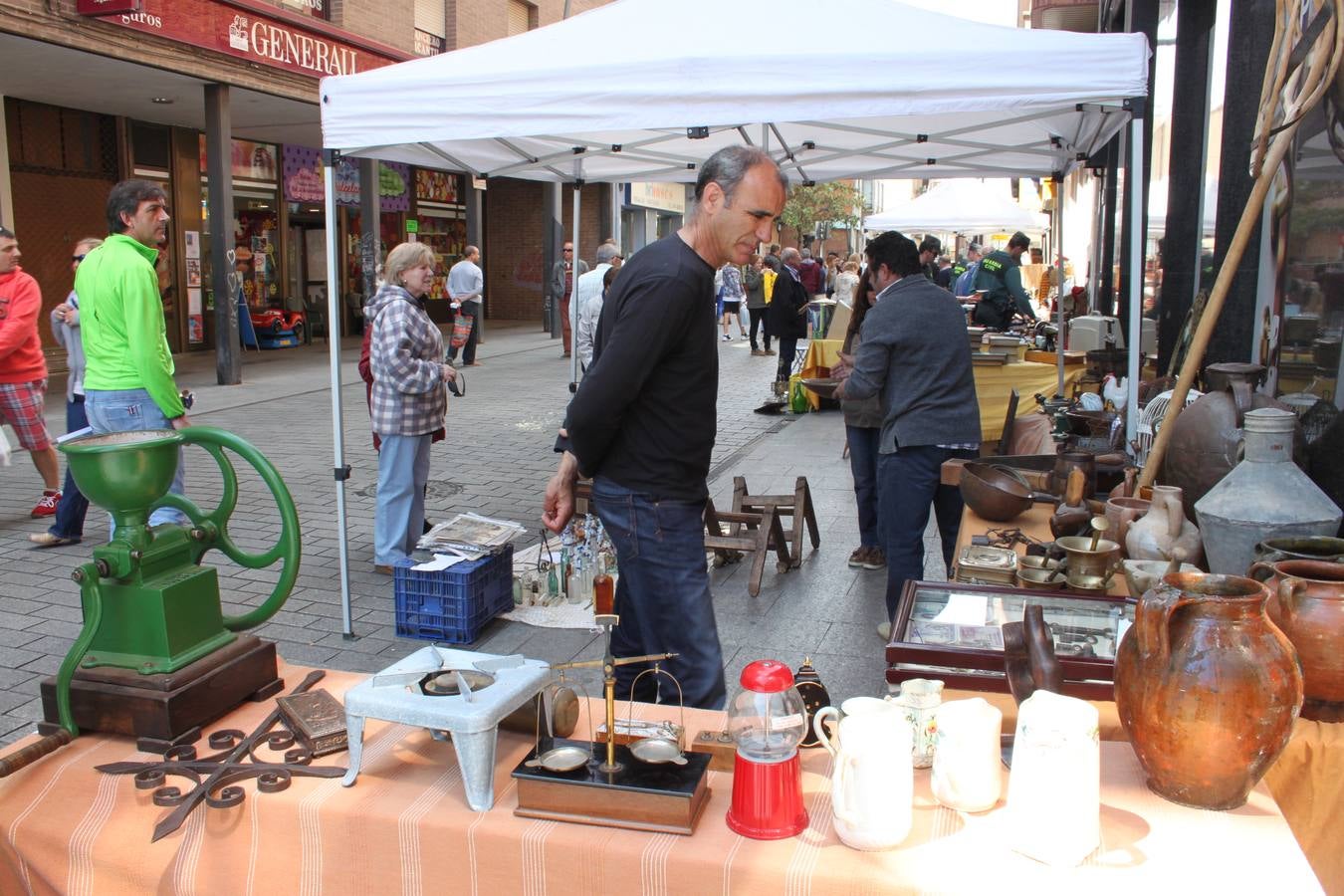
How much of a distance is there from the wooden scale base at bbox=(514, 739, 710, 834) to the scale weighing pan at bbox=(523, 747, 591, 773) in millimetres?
11

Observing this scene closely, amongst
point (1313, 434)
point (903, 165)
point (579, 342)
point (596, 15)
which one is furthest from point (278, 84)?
point (1313, 434)

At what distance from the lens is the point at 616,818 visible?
179 centimetres

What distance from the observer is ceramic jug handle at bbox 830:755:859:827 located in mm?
1673

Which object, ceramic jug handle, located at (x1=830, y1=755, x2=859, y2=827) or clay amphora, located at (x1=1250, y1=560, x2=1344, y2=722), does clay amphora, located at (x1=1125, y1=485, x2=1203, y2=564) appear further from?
ceramic jug handle, located at (x1=830, y1=755, x2=859, y2=827)

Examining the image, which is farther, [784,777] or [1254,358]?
[1254,358]

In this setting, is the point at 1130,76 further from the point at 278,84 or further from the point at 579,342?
the point at 278,84

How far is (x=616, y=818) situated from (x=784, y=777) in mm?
300

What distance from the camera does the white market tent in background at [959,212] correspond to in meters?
13.6

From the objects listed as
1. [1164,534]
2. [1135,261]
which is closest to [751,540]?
[1135,261]

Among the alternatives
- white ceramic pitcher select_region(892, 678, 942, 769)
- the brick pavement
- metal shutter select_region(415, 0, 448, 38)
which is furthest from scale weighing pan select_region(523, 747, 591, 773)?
metal shutter select_region(415, 0, 448, 38)

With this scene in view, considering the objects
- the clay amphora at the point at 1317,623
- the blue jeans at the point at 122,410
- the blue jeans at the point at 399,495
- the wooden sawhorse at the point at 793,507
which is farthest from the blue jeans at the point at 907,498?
the blue jeans at the point at 122,410

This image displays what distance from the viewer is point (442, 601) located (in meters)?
4.77

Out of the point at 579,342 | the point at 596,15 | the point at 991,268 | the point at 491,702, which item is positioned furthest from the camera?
the point at 991,268

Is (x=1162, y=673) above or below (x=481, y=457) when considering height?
above
